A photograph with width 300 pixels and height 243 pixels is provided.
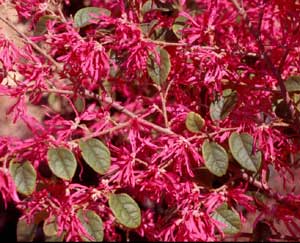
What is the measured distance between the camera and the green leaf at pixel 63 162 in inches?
41.4

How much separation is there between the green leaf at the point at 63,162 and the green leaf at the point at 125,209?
0.14m

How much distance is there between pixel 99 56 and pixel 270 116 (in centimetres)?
36

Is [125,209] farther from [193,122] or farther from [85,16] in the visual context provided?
[85,16]

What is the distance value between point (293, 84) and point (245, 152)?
157 mm

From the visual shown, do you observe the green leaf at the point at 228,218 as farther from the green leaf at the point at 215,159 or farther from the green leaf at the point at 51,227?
the green leaf at the point at 51,227

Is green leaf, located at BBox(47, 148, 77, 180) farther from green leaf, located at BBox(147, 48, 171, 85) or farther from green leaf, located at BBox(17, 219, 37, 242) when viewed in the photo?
green leaf, located at BBox(17, 219, 37, 242)

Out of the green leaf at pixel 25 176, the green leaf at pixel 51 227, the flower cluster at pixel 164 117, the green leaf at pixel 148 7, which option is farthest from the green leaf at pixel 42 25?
the green leaf at pixel 51 227

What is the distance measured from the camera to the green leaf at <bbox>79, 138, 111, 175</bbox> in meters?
1.08

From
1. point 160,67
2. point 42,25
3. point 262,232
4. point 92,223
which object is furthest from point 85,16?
point 262,232

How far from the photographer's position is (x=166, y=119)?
122cm

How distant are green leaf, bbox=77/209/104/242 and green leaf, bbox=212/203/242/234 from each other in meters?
0.23

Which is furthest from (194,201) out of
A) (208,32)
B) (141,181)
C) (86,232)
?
(208,32)

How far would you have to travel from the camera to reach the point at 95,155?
1.09m

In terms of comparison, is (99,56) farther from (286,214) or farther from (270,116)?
(286,214)
